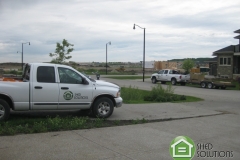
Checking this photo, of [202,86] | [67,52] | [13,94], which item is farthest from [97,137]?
[202,86]

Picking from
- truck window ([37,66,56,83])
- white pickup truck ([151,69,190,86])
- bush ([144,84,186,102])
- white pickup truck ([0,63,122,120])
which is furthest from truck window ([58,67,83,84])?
white pickup truck ([151,69,190,86])

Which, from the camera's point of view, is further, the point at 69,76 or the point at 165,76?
the point at 165,76

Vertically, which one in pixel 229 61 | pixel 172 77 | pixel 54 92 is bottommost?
pixel 172 77

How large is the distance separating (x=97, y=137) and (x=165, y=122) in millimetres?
3150

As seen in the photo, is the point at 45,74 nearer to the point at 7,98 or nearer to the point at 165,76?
the point at 7,98

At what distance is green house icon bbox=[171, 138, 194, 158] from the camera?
222 inches

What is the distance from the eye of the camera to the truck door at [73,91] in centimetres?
945

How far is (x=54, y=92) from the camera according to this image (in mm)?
9289

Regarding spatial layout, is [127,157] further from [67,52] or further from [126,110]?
[67,52]

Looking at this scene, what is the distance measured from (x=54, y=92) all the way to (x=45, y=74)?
650 mm

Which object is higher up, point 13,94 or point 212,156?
point 13,94

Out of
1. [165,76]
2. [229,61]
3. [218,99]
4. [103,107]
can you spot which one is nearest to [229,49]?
[229,61]

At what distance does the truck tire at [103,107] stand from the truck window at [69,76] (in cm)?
A: 94

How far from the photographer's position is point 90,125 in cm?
891
